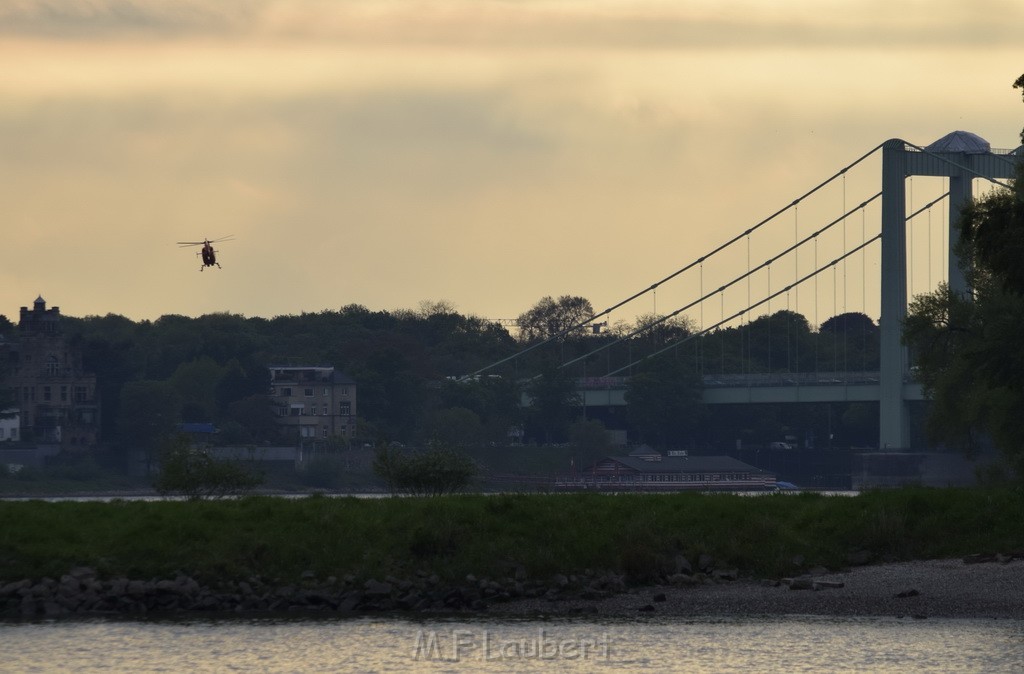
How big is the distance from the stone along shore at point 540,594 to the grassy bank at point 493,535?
0.65 metres

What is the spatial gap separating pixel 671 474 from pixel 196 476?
114 metres

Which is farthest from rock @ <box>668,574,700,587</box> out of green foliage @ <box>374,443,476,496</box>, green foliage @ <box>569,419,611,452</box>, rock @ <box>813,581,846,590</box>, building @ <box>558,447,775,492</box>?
green foliage @ <box>569,419,611,452</box>

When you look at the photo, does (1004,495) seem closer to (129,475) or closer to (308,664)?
(308,664)

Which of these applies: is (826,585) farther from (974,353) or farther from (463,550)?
(974,353)

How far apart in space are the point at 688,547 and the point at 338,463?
14510 cm

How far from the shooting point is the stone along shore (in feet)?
151

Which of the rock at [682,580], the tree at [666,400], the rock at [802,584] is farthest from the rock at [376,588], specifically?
the tree at [666,400]

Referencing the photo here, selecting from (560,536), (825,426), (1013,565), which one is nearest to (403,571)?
(560,536)

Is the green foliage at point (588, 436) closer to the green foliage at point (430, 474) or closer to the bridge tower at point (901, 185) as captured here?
the bridge tower at point (901, 185)

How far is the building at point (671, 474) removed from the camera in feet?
564

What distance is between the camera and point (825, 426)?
186 m

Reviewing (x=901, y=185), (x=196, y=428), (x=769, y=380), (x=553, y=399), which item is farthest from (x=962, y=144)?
(x=196, y=428)

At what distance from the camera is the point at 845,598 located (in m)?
46.1

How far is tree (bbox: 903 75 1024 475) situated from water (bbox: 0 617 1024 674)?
15.0 m
